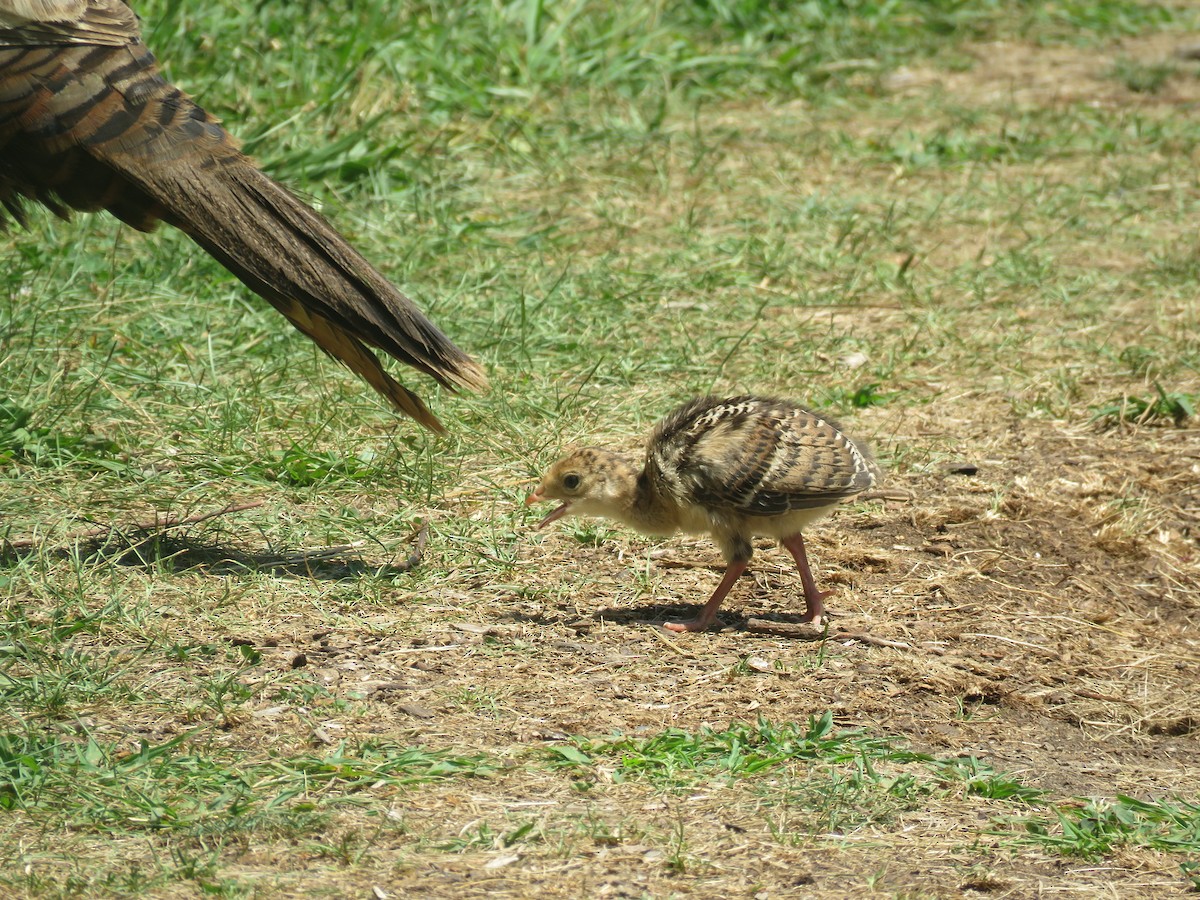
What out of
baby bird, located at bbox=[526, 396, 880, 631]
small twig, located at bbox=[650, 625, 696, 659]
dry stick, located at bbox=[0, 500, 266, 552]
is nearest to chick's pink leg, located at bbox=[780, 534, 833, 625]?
baby bird, located at bbox=[526, 396, 880, 631]

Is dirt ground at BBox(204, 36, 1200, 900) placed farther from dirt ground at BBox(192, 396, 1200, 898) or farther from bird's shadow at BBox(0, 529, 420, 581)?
bird's shadow at BBox(0, 529, 420, 581)

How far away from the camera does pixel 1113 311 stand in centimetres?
728

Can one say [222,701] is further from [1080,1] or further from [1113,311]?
[1080,1]

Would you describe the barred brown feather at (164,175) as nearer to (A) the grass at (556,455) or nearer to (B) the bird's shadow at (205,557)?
(B) the bird's shadow at (205,557)

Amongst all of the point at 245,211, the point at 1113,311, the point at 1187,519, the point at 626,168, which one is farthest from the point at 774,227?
the point at 245,211

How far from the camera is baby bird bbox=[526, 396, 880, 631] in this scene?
4.51 meters

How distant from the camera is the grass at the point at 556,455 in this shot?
11.4 feet

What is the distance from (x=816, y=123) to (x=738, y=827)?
23.4ft

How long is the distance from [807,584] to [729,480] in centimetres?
42

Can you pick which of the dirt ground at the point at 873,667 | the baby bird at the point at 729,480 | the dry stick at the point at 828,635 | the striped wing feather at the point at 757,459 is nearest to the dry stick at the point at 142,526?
the dirt ground at the point at 873,667

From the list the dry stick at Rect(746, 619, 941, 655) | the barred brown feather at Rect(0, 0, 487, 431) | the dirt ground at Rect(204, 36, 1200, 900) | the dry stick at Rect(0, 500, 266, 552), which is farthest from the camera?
the dry stick at Rect(0, 500, 266, 552)

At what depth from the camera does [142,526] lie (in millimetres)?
5004

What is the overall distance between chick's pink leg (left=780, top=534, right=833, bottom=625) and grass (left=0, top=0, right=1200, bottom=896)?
0.17 metres

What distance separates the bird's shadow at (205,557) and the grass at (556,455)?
0.8 inches
